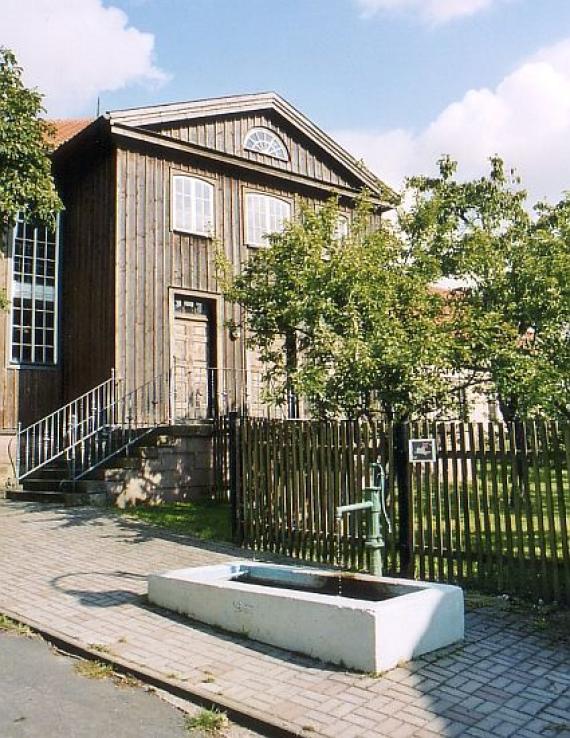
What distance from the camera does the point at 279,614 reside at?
228 inches

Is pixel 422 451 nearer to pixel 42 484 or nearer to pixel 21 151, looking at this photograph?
pixel 42 484

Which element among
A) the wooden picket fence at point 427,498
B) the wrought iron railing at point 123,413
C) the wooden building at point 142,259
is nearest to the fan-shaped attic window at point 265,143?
the wooden building at point 142,259

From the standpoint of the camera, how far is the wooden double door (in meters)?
16.0

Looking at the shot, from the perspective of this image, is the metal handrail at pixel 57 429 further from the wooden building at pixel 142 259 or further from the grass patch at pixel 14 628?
the grass patch at pixel 14 628

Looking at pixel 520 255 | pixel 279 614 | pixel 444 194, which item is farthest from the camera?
pixel 444 194

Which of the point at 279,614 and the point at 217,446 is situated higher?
the point at 217,446

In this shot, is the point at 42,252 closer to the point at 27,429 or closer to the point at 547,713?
the point at 27,429

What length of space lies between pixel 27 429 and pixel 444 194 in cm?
1087

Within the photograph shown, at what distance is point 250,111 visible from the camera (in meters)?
18.2

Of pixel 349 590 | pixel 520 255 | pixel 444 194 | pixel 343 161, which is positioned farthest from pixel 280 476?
pixel 343 161

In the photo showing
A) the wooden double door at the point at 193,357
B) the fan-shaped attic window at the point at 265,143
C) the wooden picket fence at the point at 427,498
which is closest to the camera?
the wooden picket fence at the point at 427,498

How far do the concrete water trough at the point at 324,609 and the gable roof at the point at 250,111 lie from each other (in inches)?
336

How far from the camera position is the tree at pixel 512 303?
10.6 meters

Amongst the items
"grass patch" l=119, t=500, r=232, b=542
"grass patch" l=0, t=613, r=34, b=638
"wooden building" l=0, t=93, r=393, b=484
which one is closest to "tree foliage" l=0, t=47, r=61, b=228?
"wooden building" l=0, t=93, r=393, b=484
